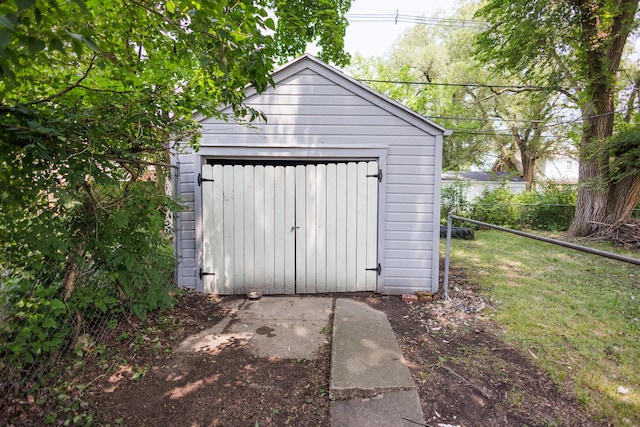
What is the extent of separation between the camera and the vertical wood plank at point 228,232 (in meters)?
4.32

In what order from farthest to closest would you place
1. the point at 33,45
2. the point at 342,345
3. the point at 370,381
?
the point at 342,345 < the point at 370,381 < the point at 33,45

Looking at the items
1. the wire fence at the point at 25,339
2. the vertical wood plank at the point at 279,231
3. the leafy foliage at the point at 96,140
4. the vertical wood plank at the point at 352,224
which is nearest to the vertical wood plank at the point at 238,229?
the vertical wood plank at the point at 279,231

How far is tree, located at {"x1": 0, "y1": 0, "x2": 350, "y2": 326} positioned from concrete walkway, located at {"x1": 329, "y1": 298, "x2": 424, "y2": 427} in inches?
76.1

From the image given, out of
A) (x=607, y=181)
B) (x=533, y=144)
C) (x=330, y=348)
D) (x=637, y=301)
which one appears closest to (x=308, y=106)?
(x=330, y=348)

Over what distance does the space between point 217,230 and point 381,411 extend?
10.1 ft

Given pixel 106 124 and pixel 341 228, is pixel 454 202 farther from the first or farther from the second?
pixel 106 124

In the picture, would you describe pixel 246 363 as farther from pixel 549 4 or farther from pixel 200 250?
pixel 549 4

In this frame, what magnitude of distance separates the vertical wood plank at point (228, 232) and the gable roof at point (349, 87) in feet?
2.81

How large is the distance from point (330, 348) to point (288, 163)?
2940 mm

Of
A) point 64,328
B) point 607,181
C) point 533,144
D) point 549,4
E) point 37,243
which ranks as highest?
point 549,4

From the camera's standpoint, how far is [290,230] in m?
4.44

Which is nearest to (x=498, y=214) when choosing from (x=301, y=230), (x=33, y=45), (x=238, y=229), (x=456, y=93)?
(x=456, y=93)

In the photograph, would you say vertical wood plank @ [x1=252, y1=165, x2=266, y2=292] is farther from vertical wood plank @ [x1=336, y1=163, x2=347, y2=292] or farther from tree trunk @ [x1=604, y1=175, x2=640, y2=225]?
tree trunk @ [x1=604, y1=175, x2=640, y2=225]

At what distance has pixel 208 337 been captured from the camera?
3.16m
